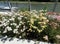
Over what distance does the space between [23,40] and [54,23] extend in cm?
88

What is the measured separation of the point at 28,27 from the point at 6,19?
2.28ft

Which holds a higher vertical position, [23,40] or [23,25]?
[23,25]

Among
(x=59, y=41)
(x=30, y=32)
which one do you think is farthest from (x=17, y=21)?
(x=59, y=41)

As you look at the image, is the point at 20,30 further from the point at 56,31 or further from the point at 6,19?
the point at 56,31

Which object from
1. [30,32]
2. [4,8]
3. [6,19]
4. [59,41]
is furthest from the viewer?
[4,8]

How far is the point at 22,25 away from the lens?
4.04m

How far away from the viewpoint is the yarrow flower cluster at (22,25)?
3.87 meters

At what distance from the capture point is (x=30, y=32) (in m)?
3.95

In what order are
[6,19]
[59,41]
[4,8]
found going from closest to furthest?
[59,41], [6,19], [4,8]

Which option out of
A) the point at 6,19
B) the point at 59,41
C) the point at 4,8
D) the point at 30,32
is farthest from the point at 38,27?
the point at 4,8

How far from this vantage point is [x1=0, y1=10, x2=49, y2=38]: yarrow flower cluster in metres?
3.87

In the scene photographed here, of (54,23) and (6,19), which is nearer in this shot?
(54,23)

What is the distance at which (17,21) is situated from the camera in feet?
13.5

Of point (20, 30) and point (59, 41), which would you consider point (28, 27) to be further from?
point (59, 41)
